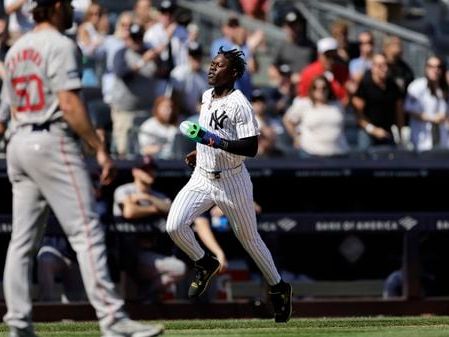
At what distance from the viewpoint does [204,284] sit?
9.20 m

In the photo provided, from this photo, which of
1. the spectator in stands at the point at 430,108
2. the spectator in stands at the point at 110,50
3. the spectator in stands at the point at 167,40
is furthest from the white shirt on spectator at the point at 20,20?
the spectator in stands at the point at 430,108

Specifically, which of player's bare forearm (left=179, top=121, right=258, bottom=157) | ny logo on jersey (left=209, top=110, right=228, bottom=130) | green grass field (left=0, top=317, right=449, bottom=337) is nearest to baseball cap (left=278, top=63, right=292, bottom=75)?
green grass field (left=0, top=317, right=449, bottom=337)

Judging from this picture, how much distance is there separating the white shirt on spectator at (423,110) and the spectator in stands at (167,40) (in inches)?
99.2

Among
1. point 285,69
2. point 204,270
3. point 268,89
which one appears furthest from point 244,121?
point 285,69

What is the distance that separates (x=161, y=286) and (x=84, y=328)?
8.86ft

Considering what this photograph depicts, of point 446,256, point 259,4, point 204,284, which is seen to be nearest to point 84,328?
point 204,284

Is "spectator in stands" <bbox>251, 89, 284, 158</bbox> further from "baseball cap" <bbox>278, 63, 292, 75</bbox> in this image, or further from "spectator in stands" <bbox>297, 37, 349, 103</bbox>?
"baseball cap" <bbox>278, 63, 292, 75</bbox>

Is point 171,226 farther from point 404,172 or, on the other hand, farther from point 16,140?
point 404,172

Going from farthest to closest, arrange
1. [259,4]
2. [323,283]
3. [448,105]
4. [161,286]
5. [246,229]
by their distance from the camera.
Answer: [259,4]
[448,105]
[323,283]
[161,286]
[246,229]

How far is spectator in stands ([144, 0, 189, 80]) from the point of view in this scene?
1420cm

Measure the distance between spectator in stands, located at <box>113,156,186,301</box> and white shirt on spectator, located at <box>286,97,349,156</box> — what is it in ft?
6.56

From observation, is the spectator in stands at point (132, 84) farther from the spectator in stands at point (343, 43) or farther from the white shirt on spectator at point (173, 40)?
the spectator in stands at point (343, 43)

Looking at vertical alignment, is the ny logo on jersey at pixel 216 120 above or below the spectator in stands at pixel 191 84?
above

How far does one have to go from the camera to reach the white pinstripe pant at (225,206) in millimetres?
8805
